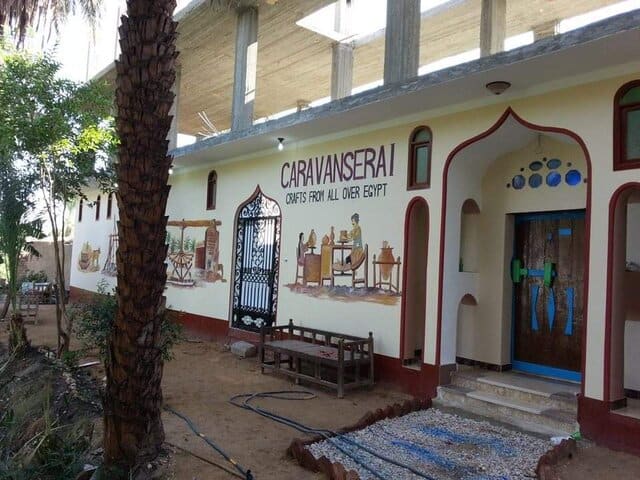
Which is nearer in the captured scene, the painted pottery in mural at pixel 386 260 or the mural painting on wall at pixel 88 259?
the painted pottery in mural at pixel 386 260

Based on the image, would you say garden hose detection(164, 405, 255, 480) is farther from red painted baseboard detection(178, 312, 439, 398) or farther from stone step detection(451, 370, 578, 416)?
stone step detection(451, 370, 578, 416)

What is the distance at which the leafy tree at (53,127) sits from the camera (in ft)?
25.6

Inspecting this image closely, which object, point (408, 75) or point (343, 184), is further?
point (343, 184)

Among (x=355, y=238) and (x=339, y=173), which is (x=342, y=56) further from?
(x=355, y=238)

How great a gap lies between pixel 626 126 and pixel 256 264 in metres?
6.77

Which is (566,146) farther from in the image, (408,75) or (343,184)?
(343,184)

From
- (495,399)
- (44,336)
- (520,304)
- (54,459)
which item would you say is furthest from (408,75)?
(44,336)

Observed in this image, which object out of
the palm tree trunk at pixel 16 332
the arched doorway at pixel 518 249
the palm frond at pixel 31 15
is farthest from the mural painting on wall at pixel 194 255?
the arched doorway at pixel 518 249

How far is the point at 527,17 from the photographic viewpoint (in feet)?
37.0

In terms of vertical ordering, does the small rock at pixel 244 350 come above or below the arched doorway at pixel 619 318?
below

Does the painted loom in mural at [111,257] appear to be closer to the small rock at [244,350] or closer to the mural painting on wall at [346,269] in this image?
the small rock at [244,350]

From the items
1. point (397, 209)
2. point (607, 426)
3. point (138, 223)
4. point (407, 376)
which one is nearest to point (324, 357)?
point (407, 376)

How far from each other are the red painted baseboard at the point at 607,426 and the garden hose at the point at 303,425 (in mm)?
1894

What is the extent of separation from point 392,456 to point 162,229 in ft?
9.67
